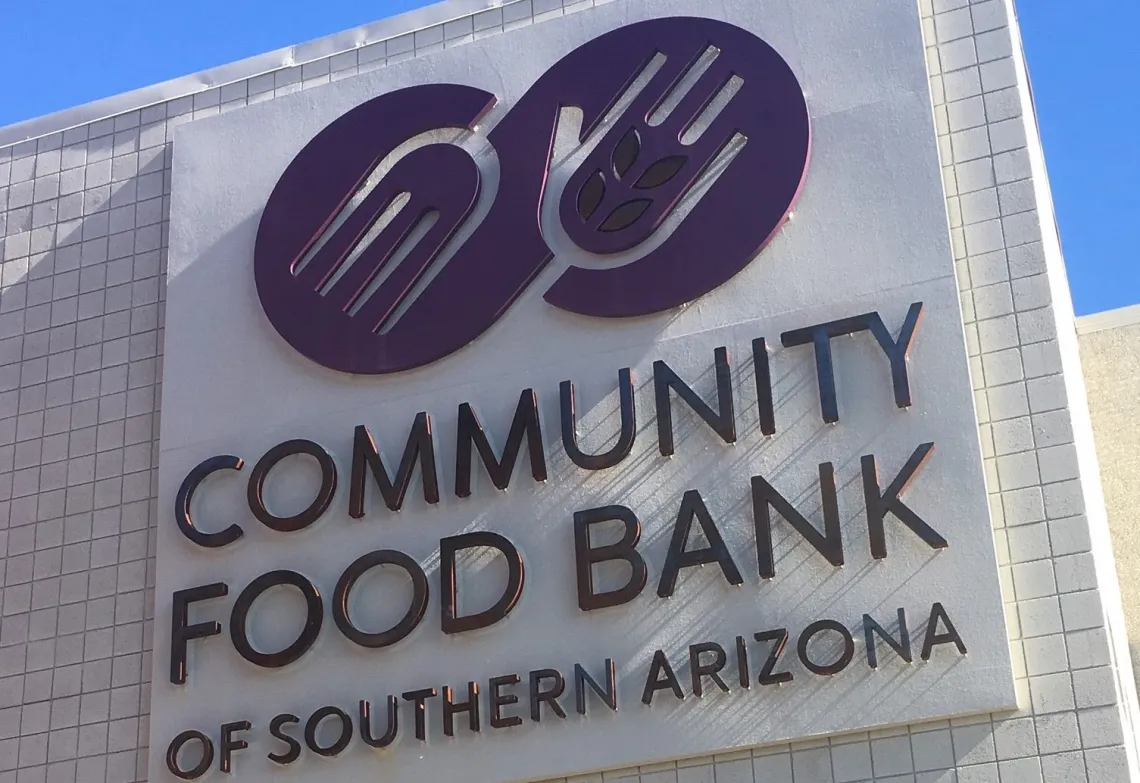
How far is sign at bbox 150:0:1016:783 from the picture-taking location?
9.12 metres

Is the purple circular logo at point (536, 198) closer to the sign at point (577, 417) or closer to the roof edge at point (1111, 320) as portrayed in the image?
the sign at point (577, 417)

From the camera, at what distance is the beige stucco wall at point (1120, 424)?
1182 centimetres

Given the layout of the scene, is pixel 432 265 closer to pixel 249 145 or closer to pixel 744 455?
pixel 249 145

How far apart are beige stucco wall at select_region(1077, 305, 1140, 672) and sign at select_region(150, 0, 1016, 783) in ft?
10.9

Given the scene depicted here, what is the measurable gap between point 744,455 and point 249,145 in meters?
4.25

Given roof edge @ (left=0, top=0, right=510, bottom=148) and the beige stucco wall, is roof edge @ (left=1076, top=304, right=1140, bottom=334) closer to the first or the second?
the beige stucco wall

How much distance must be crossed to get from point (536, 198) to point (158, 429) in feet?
9.57

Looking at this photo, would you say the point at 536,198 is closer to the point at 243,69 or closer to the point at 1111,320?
the point at 243,69

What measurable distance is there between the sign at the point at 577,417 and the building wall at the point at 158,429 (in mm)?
203

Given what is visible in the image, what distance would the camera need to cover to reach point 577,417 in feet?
32.8

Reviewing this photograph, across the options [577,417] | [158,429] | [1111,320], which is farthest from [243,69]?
[1111,320]

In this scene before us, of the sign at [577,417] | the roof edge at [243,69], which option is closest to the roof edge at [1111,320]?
the sign at [577,417]

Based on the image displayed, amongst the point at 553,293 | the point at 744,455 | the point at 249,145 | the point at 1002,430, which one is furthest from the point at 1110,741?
the point at 249,145

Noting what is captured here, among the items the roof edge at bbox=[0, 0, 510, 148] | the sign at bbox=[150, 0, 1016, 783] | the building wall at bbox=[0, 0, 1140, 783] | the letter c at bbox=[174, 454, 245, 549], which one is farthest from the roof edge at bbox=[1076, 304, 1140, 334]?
the letter c at bbox=[174, 454, 245, 549]
